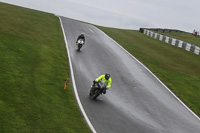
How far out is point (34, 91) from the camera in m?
13.2

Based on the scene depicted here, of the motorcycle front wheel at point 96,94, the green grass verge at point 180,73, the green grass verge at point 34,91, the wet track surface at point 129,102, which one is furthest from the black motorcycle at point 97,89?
the green grass verge at point 180,73

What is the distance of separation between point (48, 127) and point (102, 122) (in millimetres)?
2865

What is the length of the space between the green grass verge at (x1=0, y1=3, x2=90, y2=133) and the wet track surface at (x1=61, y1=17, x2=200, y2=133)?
970 mm

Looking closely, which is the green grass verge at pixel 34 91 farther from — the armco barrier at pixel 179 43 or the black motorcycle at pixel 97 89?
the armco barrier at pixel 179 43

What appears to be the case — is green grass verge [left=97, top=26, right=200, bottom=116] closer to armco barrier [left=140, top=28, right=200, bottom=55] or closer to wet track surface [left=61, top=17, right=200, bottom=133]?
wet track surface [left=61, top=17, right=200, bottom=133]

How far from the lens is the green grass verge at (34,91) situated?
33.1ft

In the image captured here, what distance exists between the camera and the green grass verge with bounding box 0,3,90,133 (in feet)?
33.1

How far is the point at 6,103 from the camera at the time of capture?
10867mm

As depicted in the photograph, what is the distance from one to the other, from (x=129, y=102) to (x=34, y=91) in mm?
5375

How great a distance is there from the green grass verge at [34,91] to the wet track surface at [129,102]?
0.97 metres

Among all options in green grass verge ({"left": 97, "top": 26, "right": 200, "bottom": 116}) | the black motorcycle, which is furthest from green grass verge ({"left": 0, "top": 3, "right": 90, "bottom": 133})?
green grass verge ({"left": 97, "top": 26, "right": 200, "bottom": 116})

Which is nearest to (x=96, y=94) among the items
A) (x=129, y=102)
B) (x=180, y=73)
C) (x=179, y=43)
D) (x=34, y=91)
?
(x=129, y=102)

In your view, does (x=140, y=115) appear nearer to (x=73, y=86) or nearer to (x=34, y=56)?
(x=73, y=86)

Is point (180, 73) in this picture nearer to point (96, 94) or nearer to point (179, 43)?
point (96, 94)
